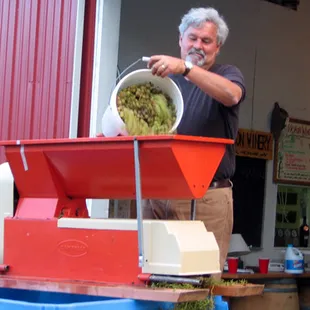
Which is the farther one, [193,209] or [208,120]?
[208,120]

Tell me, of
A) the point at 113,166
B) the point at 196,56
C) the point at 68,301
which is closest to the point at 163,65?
the point at 113,166

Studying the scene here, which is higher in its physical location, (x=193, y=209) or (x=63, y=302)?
(x=193, y=209)

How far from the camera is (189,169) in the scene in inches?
132

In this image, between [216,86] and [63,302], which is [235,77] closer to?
[216,86]

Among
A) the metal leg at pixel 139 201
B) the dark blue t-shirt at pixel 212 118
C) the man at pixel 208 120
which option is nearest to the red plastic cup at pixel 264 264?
the man at pixel 208 120

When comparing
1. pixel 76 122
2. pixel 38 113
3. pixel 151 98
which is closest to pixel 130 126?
pixel 151 98

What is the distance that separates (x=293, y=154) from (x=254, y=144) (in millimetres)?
658

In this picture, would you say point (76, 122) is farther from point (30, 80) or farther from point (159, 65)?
point (159, 65)

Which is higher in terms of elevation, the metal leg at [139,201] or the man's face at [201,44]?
the man's face at [201,44]

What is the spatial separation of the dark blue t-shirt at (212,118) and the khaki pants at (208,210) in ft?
0.35

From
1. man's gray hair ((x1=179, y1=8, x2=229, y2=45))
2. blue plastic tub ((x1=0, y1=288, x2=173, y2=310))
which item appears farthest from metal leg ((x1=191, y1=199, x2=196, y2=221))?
man's gray hair ((x1=179, y1=8, x2=229, y2=45))

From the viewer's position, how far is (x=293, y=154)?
888 cm

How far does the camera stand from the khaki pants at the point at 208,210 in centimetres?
410

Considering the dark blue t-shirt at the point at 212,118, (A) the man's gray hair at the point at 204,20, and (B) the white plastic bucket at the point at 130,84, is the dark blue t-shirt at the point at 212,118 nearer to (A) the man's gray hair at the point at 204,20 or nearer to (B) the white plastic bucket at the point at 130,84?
(A) the man's gray hair at the point at 204,20
